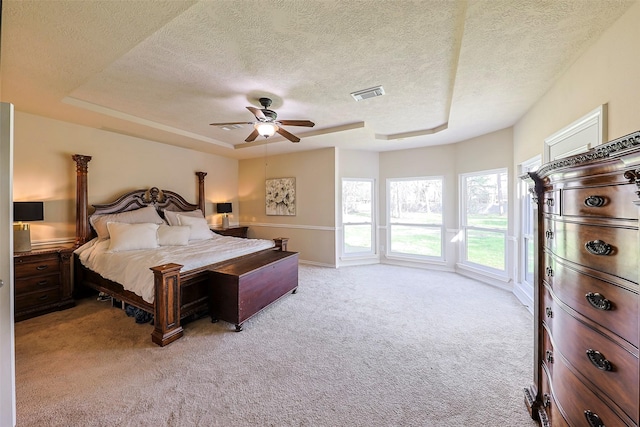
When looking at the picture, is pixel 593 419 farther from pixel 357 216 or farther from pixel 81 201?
pixel 81 201

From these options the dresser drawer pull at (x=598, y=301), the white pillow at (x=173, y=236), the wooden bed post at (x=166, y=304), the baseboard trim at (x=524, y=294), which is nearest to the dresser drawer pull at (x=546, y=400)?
the dresser drawer pull at (x=598, y=301)

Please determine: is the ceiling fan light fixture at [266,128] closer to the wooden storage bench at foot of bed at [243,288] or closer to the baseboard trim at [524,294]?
the wooden storage bench at foot of bed at [243,288]

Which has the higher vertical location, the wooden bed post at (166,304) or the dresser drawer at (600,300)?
the dresser drawer at (600,300)

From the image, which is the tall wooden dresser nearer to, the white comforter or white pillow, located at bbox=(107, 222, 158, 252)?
the white comforter

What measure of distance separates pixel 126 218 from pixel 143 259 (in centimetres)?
148

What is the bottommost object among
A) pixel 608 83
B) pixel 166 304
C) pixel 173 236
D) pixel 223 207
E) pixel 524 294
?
pixel 524 294

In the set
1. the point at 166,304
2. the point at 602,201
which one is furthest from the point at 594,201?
the point at 166,304

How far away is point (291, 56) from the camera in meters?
2.11

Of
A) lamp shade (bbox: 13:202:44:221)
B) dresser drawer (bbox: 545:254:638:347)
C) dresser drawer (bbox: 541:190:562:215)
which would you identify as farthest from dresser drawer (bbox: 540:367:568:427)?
lamp shade (bbox: 13:202:44:221)

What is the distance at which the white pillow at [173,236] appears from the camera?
3.73 m

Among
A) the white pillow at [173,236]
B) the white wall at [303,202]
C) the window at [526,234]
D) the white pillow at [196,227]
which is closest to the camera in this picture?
the window at [526,234]

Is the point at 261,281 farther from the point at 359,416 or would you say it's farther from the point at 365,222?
the point at 365,222

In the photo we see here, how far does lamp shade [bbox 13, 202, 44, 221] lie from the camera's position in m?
2.89

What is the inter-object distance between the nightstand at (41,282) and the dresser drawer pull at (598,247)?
489 cm
